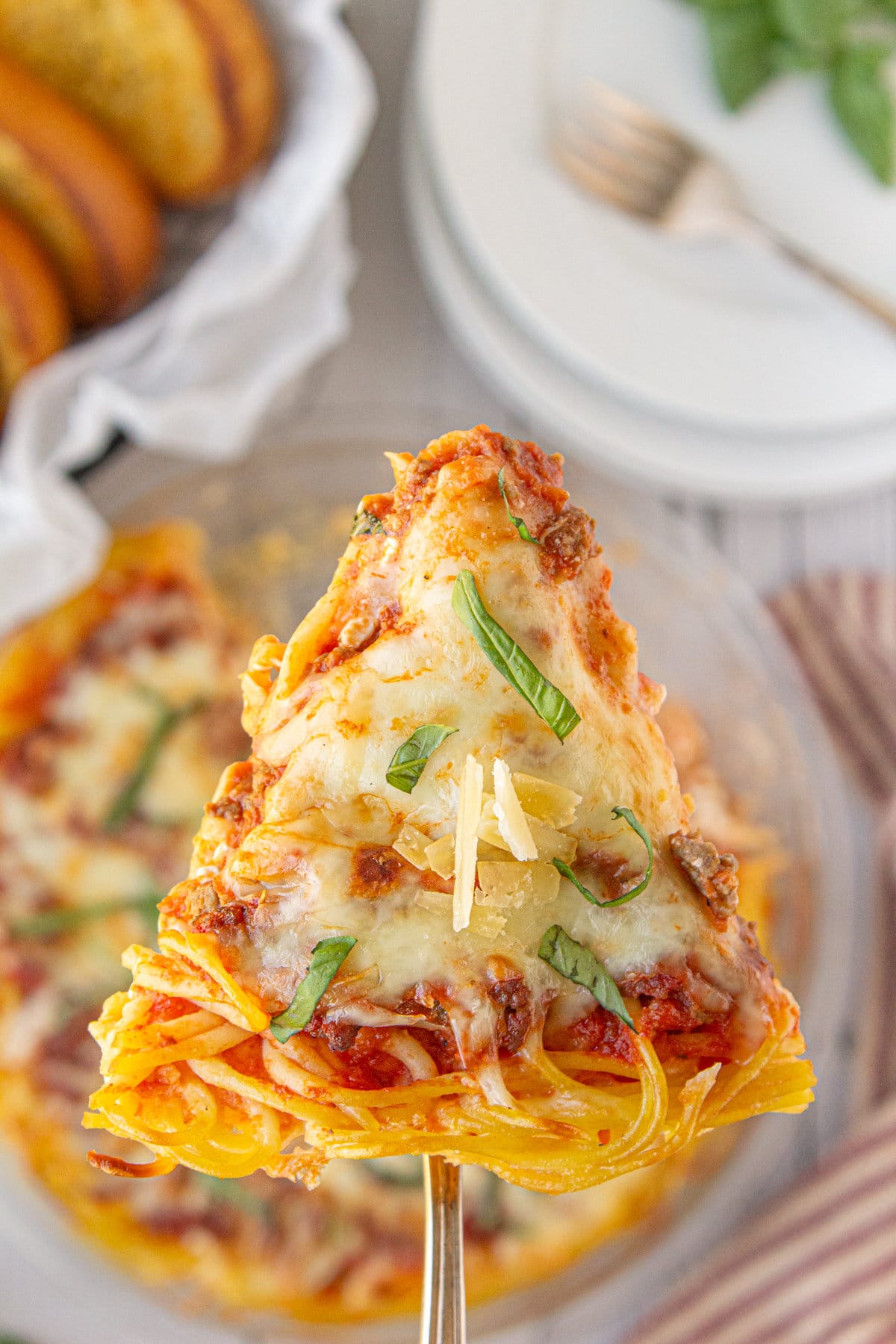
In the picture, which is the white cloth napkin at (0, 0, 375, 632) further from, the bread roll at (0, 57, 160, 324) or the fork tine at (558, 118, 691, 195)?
the fork tine at (558, 118, 691, 195)

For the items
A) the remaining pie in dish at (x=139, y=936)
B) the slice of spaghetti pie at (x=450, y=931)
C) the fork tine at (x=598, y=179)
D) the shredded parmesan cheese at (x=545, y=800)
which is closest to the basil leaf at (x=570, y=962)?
the slice of spaghetti pie at (x=450, y=931)

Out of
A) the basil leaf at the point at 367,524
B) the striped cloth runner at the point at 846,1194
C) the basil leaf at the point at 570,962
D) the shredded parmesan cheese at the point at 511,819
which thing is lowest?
the striped cloth runner at the point at 846,1194

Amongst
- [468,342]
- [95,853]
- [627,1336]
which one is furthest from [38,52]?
[627,1336]

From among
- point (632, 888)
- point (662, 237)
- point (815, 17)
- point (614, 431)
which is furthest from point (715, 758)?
point (632, 888)

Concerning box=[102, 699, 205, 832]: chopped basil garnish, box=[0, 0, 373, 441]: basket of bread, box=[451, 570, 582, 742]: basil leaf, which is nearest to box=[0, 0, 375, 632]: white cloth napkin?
box=[0, 0, 373, 441]: basket of bread

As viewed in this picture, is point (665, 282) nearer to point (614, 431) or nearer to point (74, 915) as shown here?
point (614, 431)

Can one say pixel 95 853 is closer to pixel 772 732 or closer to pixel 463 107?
pixel 772 732

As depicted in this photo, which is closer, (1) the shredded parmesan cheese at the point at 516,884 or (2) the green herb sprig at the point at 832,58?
(1) the shredded parmesan cheese at the point at 516,884

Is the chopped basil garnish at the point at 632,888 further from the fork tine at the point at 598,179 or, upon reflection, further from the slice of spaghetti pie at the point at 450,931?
the fork tine at the point at 598,179
